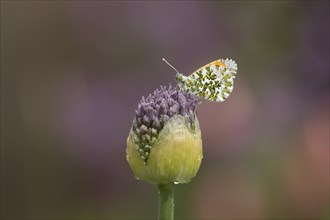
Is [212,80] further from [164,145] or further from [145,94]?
[145,94]

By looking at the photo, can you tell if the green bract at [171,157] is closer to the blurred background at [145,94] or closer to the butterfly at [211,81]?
the butterfly at [211,81]

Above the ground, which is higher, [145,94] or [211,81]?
[145,94]

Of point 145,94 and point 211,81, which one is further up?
point 145,94

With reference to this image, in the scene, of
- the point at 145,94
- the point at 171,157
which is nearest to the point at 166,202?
the point at 171,157

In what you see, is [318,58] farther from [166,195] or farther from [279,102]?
[166,195]

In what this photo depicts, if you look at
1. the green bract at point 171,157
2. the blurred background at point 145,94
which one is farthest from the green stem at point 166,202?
the blurred background at point 145,94

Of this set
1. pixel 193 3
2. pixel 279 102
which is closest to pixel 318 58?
pixel 279 102

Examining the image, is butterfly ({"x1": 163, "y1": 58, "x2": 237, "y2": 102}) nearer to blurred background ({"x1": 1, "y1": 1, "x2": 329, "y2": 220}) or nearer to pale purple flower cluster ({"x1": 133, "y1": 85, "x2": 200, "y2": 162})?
pale purple flower cluster ({"x1": 133, "y1": 85, "x2": 200, "y2": 162})

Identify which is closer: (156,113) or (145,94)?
(156,113)
